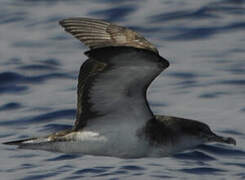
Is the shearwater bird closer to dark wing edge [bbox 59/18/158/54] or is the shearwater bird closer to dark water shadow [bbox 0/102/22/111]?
dark wing edge [bbox 59/18/158/54]

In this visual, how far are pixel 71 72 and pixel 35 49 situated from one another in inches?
49.2

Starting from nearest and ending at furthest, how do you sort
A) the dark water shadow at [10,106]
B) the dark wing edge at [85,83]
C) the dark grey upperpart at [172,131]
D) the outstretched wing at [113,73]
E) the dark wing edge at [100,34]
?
the outstretched wing at [113,73]
the dark wing edge at [100,34]
the dark wing edge at [85,83]
the dark grey upperpart at [172,131]
the dark water shadow at [10,106]

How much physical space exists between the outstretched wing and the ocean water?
42.1 inches

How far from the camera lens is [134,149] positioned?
803cm

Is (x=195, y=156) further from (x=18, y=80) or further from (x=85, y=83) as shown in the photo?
(x=18, y=80)

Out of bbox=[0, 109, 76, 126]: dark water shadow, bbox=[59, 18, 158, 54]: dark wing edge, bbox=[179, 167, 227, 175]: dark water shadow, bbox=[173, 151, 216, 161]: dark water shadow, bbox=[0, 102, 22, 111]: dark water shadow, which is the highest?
bbox=[59, 18, 158, 54]: dark wing edge

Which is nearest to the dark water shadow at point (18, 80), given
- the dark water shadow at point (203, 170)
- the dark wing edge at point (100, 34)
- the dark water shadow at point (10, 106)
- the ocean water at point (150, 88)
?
the ocean water at point (150, 88)

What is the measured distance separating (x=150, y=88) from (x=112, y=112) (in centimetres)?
373

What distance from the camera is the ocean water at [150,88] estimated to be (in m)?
9.42

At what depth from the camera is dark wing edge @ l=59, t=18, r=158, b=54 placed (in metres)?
7.48

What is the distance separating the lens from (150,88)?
11.9 metres

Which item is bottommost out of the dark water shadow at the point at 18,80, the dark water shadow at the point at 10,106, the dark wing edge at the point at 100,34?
the dark water shadow at the point at 10,106

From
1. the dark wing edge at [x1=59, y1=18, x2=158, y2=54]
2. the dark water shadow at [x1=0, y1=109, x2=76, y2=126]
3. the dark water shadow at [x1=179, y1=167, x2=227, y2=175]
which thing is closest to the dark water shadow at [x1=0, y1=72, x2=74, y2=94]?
the dark water shadow at [x1=0, y1=109, x2=76, y2=126]

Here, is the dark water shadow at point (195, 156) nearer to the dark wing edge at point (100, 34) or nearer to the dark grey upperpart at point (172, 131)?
the dark grey upperpart at point (172, 131)
